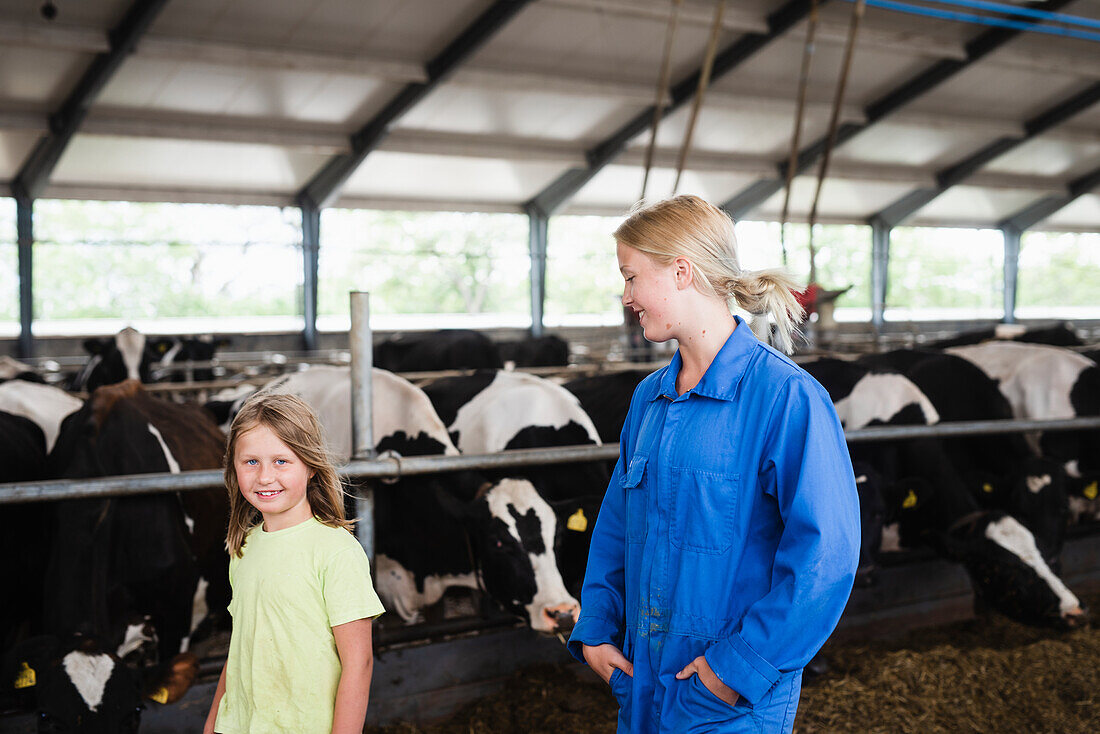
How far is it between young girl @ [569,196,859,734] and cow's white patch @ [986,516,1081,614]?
265 cm

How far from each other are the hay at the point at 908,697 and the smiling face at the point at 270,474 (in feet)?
6.03

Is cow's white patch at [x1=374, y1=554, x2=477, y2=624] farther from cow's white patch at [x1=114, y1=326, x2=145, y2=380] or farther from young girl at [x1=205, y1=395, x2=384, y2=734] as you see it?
cow's white patch at [x1=114, y1=326, x2=145, y2=380]

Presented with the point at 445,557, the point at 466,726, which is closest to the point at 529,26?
the point at 445,557

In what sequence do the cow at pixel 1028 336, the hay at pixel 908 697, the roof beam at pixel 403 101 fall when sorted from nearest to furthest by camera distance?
the hay at pixel 908 697
the cow at pixel 1028 336
the roof beam at pixel 403 101

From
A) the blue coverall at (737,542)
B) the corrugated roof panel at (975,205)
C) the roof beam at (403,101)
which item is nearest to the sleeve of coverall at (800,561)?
the blue coverall at (737,542)

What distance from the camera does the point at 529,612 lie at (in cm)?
336

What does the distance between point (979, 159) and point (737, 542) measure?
18.5 meters

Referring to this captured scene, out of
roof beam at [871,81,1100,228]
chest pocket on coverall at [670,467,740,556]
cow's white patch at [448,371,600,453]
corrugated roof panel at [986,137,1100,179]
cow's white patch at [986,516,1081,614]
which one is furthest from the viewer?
corrugated roof panel at [986,137,1100,179]

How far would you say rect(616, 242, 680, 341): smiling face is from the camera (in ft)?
5.22

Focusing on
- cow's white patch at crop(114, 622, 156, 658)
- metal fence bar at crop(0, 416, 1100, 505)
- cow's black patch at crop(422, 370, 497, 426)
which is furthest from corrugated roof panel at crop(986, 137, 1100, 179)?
cow's white patch at crop(114, 622, 156, 658)

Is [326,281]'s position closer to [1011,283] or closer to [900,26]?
[900,26]

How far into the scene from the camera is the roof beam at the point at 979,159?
15953mm

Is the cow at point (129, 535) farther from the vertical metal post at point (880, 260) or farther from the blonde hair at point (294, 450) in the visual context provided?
the vertical metal post at point (880, 260)

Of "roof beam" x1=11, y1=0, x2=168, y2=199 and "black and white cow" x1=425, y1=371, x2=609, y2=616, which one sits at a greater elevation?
"roof beam" x1=11, y1=0, x2=168, y2=199
